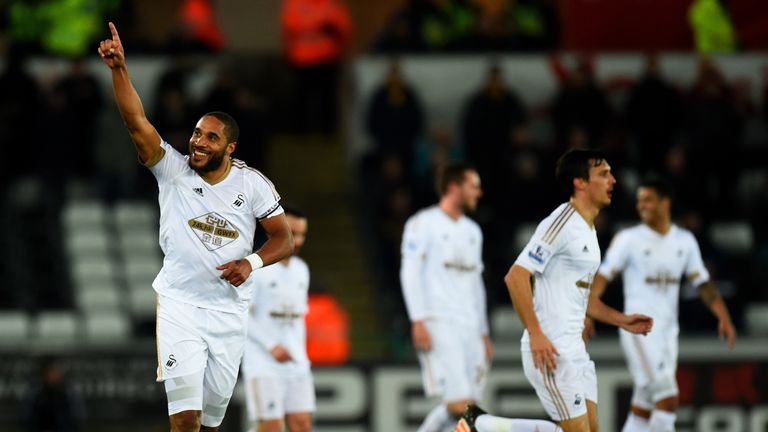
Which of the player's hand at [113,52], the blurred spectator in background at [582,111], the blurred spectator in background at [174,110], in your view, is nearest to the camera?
the player's hand at [113,52]

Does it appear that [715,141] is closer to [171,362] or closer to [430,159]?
[430,159]

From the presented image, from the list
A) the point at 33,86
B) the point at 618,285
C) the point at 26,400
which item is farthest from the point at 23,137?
the point at 618,285

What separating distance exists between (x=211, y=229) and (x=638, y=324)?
A: 2744 mm

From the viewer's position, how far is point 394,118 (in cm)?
1819

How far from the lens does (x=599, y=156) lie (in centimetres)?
892

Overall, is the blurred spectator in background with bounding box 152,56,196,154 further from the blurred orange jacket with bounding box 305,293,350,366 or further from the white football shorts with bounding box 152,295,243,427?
the white football shorts with bounding box 152,295,243,427

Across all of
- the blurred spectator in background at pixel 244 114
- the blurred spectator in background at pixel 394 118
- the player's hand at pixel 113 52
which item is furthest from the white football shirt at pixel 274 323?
the blurred spectator in background at pixel 394 118

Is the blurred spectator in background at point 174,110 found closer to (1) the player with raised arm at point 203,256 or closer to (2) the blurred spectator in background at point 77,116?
(2) the blurred spectator in background at point 77,116

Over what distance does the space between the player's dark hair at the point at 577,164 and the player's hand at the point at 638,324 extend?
89 centimetres

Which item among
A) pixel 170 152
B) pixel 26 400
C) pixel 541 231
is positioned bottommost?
pixel 26 400

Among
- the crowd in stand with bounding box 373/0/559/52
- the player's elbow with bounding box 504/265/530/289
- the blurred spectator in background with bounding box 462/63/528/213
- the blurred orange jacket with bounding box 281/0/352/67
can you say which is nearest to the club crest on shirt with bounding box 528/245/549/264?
the player's elbow with bounding box 504/265/530/289

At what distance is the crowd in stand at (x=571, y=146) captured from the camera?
17.0 meters

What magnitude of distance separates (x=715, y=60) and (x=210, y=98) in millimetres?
7287

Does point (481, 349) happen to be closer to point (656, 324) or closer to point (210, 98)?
point (656, 324)
